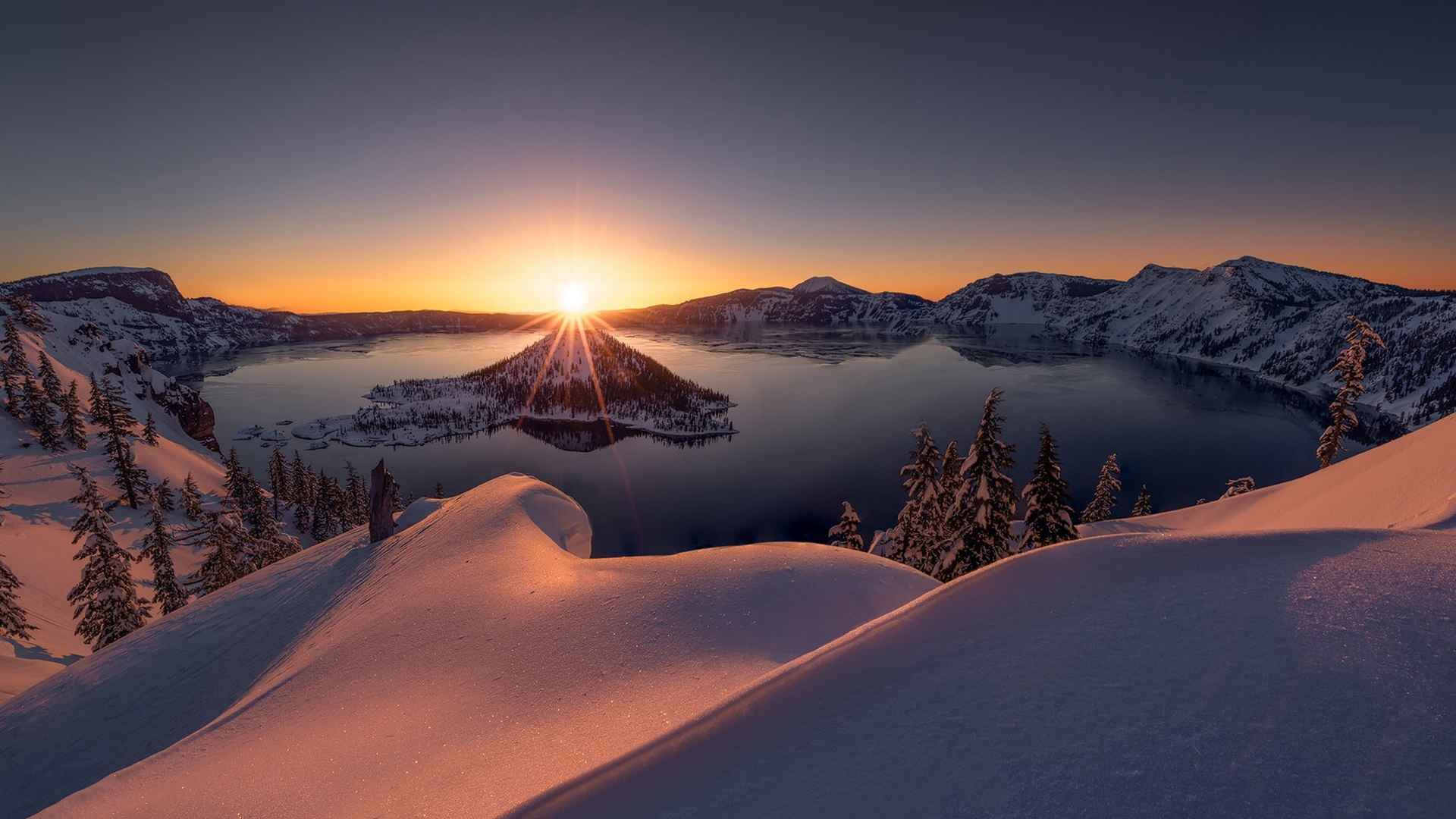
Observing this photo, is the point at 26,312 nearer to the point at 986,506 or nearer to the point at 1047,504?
the point at 986,506

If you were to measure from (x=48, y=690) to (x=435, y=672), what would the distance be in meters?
11.9

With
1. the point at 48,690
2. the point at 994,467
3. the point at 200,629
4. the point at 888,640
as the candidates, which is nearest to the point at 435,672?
the point at 888,640

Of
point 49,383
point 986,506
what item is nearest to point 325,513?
point 49,383

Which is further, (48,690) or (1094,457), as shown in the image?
(1094,457)

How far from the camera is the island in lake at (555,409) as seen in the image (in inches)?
5123

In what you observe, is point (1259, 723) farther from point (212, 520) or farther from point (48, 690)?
point (212, 520)

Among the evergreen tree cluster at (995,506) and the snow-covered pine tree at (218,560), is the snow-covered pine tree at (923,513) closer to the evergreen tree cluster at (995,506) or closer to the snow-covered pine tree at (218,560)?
the evergreen tree cluster at (995,506)

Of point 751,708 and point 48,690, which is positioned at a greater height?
point 751,708

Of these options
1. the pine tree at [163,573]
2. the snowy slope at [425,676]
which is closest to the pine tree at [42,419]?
the pine tree at [163,573]

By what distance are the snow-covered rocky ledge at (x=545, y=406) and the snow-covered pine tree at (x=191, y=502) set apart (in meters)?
78.3

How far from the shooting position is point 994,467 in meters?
22.3

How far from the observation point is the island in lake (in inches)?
5123

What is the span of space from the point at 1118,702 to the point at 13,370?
100 metres

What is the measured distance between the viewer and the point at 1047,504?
73.8ft
